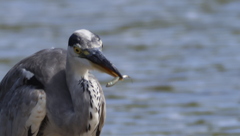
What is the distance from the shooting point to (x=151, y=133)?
31.8 ft

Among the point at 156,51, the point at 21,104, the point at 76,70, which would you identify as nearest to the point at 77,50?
the point at 76,70

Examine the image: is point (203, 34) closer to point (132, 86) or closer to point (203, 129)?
point (132, 86)

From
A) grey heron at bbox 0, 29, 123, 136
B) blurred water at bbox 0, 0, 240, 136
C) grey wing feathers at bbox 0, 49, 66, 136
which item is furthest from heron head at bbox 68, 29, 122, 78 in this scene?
blurred water at bbox 0, 0, 240, 136

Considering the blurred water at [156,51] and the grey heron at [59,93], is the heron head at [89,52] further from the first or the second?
the blurred water at [156,51]

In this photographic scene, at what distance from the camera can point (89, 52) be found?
6883 mm

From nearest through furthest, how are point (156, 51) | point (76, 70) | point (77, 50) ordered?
point (77, 50)
point (76, 70)
point (156, 51)

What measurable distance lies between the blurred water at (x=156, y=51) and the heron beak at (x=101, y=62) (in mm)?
2900

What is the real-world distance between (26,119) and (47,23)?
7174 mm

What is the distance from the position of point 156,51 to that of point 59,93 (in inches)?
215

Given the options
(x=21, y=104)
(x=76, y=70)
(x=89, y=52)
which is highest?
(x=89, y=52)

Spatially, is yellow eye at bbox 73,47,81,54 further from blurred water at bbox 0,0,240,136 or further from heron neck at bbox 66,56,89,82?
blurred water at bbox 0,0,240,136

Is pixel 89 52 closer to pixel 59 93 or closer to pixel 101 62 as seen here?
pixel 101 62

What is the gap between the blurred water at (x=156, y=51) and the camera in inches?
399

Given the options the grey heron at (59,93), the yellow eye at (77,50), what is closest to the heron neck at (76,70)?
the grey heron at (59,93)
